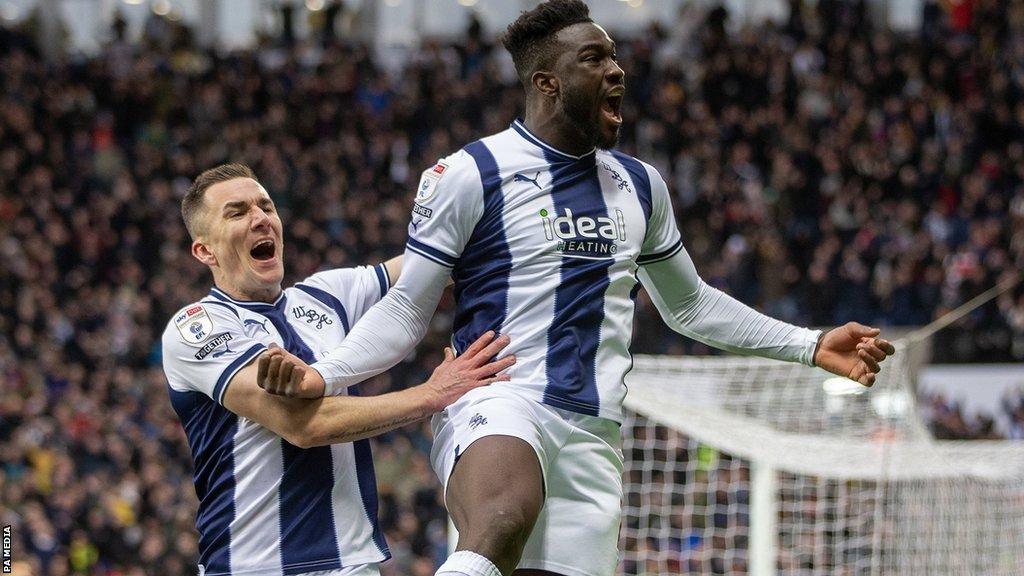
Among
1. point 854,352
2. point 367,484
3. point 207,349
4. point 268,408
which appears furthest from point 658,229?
point 207,349

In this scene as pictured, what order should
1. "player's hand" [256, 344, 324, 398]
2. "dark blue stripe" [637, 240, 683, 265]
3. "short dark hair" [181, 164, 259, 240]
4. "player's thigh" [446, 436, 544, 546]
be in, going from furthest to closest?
"short dark hair" [181, 164, 259, 240] → "dark blue stripe" [637, 240, 683, 265] → "player's hand" [256, 344, 324, 398] → "player's thigh" [446, 436, 544, 546]

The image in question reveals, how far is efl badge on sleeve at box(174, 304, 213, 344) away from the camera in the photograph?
4.36 m

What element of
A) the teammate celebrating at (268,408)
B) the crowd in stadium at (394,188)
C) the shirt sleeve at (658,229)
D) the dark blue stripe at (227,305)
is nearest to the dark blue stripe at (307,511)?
the teammate celebrating at (268,408)

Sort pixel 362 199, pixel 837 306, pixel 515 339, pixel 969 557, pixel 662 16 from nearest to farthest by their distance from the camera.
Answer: pixel 515 339 → pixel 969 557 → pixel 837 306 → pixel 362 199 → pixel 662 16

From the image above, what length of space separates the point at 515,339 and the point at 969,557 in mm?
6744

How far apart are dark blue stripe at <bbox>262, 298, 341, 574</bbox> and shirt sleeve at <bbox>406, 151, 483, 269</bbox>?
62 centimetres

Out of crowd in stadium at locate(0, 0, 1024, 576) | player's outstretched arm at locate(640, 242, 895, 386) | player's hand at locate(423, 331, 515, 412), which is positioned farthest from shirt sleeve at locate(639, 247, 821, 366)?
crowd in stadium at locate(0, 0, 1024, 576)

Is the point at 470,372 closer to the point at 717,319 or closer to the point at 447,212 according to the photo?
the point at 447,212

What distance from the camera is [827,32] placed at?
21.1 meters

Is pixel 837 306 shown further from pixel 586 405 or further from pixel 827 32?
pixel 586 405

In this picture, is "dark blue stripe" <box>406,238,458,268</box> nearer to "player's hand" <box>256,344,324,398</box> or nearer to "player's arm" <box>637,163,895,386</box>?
"player's hand" <box>256,344,324,398</box>

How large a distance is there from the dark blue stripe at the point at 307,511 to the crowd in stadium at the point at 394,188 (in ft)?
31.3

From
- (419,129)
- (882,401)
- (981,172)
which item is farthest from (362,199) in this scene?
(882,401)

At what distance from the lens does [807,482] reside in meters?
10.1
